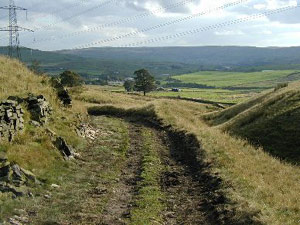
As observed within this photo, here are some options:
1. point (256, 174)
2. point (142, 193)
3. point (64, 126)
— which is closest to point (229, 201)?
point (142, 193)

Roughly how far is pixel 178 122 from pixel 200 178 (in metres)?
19.6

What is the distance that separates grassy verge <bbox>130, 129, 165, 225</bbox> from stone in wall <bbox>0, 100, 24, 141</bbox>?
24.4 ft

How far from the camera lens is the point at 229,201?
15695 mm

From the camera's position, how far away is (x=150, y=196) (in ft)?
55.3

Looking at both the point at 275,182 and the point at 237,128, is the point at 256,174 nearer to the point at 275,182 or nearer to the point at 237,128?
the point at 275,182

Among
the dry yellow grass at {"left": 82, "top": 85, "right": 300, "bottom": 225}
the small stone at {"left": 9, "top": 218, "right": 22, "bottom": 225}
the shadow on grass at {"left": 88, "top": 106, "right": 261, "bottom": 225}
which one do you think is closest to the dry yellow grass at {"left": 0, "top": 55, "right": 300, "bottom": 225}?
the dry yellow grass at {"left": 82, "top": 85, "right": 300, "bottom": 225}

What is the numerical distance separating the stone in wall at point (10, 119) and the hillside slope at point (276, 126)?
62.6 feet

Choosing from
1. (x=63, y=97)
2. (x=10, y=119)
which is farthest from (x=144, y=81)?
(x=10, y=119)

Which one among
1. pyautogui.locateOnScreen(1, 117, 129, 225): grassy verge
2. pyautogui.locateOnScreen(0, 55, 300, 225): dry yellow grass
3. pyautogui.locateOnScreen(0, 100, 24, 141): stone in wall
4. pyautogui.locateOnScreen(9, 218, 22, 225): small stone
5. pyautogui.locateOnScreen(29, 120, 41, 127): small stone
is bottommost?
pyautogui.locateOnScreen(1, 117, 129, 225): grassy verge

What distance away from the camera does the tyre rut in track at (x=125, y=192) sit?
14.2 meters

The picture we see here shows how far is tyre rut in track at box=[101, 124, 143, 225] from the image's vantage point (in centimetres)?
1423

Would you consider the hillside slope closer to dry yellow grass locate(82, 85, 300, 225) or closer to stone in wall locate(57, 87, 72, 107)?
dry yellow grass locate(82, 85, 300, 225)

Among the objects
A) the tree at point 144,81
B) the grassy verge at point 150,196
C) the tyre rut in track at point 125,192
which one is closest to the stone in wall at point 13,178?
the tyre rut in track at point 125,192

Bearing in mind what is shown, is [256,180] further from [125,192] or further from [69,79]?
[69,79]
